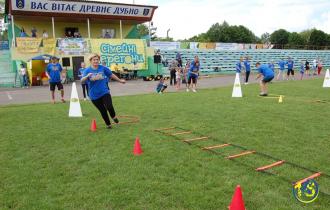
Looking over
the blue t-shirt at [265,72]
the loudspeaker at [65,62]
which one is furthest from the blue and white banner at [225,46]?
the blue t-shirt at [265,72]

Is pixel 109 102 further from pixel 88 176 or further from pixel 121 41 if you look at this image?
pixel 121 41

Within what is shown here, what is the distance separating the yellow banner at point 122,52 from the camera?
2966cm

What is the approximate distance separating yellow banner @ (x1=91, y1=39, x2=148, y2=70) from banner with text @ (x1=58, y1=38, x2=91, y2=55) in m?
0.65

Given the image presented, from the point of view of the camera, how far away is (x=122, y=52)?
30.6m

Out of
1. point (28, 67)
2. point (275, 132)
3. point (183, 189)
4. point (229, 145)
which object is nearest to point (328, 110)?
point (275, 132)

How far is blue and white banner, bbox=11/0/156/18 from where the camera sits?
28.2m

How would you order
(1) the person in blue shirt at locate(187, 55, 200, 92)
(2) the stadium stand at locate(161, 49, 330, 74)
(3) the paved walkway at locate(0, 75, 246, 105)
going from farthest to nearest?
1. (2) the stadium stand at locate(161, 49, 330, 74)
2. (1) the person in blue shirt at locate(187, 55, 200, 92)
3. (3) the paved walkway at locate(0, 75, 246, 105)

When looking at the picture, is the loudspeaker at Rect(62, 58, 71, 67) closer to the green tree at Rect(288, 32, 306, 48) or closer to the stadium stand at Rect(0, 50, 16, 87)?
the stadium stand at Rect(0, 50, 16, 87)

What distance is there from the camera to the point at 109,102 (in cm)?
799

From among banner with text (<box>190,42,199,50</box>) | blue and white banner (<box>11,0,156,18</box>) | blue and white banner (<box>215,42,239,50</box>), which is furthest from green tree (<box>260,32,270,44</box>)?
blue and white banner (<box>11,0,156,18</box>)

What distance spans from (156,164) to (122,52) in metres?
26.4

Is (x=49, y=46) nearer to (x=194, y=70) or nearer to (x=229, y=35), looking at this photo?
(x=194, y=70)

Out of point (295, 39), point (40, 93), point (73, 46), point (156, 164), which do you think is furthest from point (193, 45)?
point (295, 39)

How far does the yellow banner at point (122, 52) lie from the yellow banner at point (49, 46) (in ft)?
11.5
